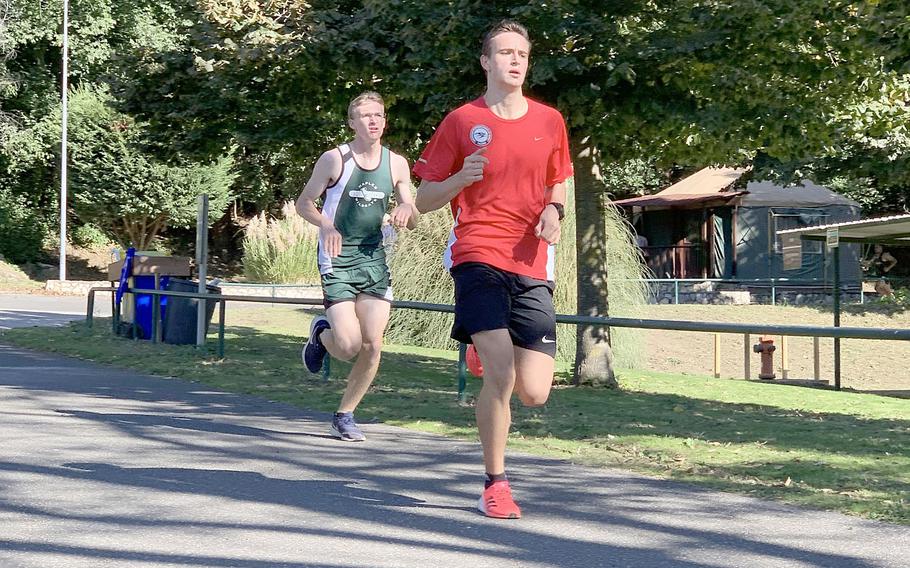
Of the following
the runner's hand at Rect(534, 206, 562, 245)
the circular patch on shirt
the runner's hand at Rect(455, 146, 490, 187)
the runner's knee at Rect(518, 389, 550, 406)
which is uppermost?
the circular patch on shirt

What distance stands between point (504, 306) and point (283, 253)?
30.3 meters

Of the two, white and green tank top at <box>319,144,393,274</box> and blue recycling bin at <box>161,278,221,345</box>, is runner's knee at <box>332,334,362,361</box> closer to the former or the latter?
white and green tank top at <box>319,144,393,274</box>

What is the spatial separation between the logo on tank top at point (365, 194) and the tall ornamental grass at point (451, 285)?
10322mm

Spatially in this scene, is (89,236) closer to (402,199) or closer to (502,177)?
(402,199)

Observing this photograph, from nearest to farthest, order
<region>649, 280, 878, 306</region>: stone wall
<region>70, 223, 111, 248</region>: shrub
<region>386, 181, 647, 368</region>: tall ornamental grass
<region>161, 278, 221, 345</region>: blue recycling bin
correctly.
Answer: <region>161, 278, 221, 345</region>: blue recycling bin < <region>386, 181, 647, 368</region>: tall ornamental grass < <region>649, 280, 878, 306</region>: stone wall < <region>70, 223, 111, 248</region>: shrub

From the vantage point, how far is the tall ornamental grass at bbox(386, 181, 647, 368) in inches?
717

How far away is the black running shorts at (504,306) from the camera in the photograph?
548 cm

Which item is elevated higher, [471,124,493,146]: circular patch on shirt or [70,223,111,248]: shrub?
[70,223,111,248]: shrub

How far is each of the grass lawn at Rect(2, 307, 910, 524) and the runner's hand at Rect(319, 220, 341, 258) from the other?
1678mm

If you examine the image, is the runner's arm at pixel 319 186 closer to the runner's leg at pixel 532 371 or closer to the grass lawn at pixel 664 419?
the grass lawn at pixel 664 419

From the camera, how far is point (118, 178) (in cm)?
4284

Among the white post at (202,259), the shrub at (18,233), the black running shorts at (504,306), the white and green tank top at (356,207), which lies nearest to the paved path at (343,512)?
the black running shorts at (504,306)

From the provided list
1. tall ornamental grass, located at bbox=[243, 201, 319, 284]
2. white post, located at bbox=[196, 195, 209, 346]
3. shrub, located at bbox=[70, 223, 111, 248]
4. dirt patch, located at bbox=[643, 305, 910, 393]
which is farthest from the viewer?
shrub, located at bbox=[70, 223, 111, 248]

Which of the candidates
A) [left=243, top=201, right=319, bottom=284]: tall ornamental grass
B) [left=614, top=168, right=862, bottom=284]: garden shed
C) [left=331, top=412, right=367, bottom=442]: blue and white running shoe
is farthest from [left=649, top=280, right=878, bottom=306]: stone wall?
[left=331, top=412, right=367, bottom=442]: blue and white running shoe
